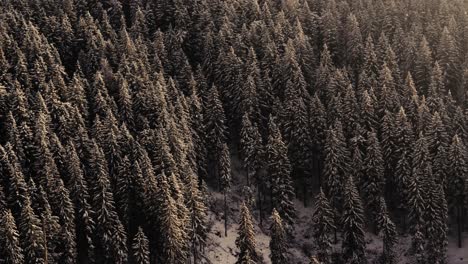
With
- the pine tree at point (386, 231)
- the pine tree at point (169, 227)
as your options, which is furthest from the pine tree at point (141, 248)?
the pine tree at point (386, 231)

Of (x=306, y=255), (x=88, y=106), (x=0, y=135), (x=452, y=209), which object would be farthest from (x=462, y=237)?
(x=0, y=135)

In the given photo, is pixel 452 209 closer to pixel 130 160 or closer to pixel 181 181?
pixel 181 181

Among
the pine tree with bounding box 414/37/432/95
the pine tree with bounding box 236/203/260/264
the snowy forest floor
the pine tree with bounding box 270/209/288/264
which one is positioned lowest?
the snowy forest floor

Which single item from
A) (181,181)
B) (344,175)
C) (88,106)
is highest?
(88,106)

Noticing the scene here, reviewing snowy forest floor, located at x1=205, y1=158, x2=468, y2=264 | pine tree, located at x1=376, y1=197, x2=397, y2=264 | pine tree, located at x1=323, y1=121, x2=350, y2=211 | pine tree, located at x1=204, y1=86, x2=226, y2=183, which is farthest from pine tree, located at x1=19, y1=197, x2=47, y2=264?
pine tree, located at x1=376, y1=197, x2=397, y2=264

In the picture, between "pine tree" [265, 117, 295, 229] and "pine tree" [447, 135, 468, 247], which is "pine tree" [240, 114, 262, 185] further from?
"pine tree" [447, 135, 468, 247]

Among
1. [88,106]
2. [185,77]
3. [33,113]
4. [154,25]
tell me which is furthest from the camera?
[154,25]

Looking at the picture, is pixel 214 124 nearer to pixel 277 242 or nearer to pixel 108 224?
pixel 277 242
